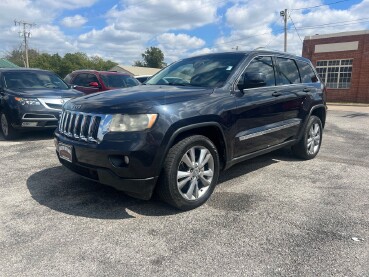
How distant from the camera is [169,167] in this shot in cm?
331

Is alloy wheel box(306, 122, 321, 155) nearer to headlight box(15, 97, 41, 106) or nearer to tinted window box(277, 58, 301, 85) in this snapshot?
tinted window box(277, 58, 301, 85)

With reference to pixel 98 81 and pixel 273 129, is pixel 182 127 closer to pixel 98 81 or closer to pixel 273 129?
pixel 273 129

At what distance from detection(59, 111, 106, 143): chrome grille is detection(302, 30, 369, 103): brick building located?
24727mm

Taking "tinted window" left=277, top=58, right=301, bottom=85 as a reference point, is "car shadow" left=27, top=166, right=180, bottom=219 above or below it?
below

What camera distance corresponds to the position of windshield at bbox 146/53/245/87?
4168mm

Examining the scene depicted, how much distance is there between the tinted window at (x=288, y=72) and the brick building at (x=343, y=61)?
21401mm

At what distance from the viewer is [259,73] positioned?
405cm

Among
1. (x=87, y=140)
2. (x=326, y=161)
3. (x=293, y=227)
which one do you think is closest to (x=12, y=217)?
(x=87, y=140)

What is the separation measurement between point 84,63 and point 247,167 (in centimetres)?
7531

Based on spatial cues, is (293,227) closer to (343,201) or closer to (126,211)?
(343,201)

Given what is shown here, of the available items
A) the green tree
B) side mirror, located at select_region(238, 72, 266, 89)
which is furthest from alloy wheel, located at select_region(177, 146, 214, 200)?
the green tree

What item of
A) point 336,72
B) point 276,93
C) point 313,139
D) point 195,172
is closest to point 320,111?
point 313,139

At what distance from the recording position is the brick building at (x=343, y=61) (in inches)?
→ 925

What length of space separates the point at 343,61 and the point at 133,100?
82.4 ft
